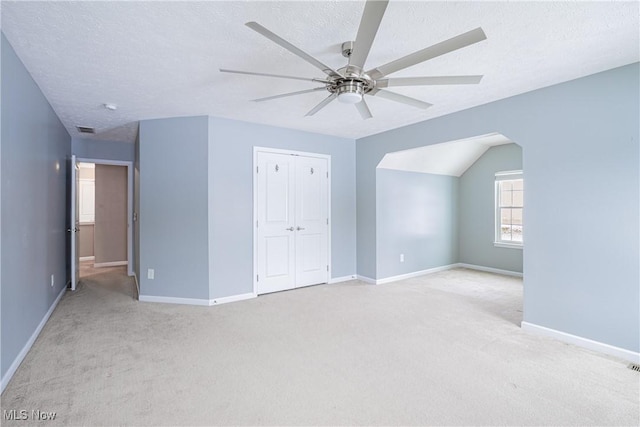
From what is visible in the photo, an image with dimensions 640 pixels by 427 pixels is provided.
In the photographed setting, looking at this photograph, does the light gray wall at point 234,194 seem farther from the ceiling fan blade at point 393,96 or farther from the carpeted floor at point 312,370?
the ceiling fan blade at point 393,96

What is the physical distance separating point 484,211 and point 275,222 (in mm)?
4263

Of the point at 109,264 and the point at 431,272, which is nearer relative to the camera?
the point at 431,272

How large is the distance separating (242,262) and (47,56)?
2817mm

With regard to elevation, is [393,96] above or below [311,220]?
above

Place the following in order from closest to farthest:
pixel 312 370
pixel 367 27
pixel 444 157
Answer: pixel 367 27
pixel 312 370
pixel 444 157

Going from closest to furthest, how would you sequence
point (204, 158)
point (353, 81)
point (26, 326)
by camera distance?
point (353, 81) < point (26, 326) < point (204, 158)

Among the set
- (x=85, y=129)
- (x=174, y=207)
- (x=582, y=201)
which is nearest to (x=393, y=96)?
(x=582, y=201)

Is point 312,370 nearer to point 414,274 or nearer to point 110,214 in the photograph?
point 414,274

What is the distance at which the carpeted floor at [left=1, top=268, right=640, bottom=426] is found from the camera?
1.86 m

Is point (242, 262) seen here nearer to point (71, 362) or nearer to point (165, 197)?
point (165, 197)

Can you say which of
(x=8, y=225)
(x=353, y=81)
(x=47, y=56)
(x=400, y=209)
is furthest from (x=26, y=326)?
(x=400, y=209)

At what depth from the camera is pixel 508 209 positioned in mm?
6000

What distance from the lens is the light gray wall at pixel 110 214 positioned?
6500 millimetres

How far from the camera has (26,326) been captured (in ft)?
8.54
